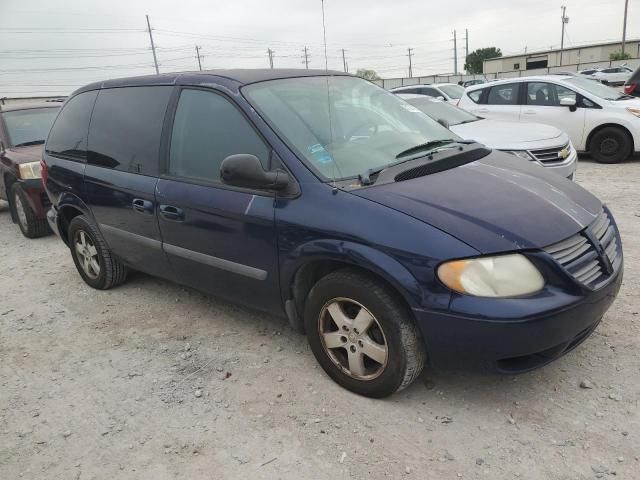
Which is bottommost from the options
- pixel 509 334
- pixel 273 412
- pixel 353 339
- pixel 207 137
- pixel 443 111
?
pixel 273 412

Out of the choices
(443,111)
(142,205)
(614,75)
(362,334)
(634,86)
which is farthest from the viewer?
(614,75)

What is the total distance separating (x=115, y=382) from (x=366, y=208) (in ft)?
6.27

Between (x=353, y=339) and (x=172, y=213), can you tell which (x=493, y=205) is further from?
(x=172, y=213)

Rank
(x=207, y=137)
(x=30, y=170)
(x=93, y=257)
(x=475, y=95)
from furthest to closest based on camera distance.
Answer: (x=475, y=95)
(x=30, y=170)
(x=93, y=257)
(x=207, y=137)

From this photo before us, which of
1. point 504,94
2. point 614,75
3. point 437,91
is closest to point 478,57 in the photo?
point 614,75

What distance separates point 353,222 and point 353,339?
63cm

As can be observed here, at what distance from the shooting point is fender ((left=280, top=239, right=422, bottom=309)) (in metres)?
2.39

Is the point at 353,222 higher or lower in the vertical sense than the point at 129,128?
lower

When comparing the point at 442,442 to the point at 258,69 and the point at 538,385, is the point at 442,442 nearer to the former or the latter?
the point at 538,385

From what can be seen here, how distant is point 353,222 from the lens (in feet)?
8.38

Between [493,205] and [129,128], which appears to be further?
[129,128]

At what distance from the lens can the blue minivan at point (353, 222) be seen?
233cm

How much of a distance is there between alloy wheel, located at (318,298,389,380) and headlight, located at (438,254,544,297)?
47 cm

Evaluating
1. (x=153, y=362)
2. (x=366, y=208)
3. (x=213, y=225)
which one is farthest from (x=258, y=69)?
(x=153, y=362)
